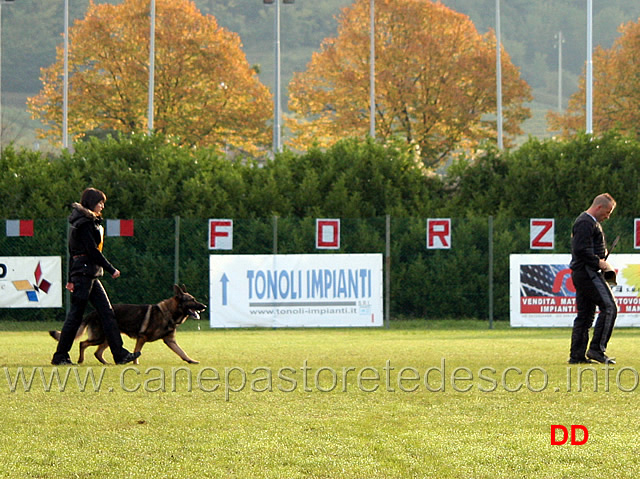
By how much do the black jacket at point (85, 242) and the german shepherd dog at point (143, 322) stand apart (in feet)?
2.48

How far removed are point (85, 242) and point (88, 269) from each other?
31 centimetres

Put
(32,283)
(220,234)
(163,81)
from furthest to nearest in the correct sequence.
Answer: (163,81)
(220,234)
(32,283)

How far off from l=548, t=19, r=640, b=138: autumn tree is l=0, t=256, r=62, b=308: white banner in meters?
42.8

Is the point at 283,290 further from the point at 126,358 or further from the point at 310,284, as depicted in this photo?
the point at 126,358

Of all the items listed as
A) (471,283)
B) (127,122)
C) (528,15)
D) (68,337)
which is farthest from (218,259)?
(528,15)

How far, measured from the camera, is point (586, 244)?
1180cm

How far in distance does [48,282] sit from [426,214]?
Result: 29.5 feet

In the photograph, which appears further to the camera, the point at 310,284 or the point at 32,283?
the point at 32,283

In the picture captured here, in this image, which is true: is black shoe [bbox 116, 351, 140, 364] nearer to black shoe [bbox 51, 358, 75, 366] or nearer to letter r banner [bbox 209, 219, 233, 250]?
black shoe [bbox 51, 358, 75, 366]

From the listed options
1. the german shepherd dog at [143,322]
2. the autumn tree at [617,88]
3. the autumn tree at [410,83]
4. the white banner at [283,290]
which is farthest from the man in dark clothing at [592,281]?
A: the autumn tree at [617,88]

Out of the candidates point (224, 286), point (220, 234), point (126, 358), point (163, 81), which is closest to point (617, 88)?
point (163, 81)

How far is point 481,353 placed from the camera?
14.4m

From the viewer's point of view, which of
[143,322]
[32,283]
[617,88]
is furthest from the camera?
[617,88]

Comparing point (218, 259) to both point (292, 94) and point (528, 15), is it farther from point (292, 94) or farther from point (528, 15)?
point (528, 15)
